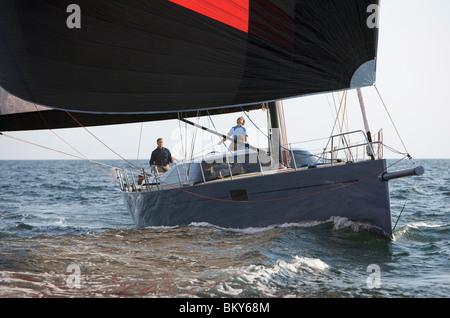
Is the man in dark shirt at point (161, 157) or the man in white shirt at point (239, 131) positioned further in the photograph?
the man in dark shirt at point (161, 157)

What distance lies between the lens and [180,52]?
23.7 feet

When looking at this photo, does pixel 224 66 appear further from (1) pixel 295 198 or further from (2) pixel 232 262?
(2) pixel 232 262

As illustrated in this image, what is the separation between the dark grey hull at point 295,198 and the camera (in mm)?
7664

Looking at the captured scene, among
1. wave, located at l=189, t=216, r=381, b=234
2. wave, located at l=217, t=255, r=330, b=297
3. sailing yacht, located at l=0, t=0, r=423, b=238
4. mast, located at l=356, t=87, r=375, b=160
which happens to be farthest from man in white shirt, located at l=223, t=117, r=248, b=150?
wave, located at l=217, t=255, r=330, b=297

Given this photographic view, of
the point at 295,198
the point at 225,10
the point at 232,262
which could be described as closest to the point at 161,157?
the point at 295,198

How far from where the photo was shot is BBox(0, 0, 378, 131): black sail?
677 centimetres

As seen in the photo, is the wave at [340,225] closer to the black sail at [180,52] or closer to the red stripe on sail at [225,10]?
the black sail at [180,52]

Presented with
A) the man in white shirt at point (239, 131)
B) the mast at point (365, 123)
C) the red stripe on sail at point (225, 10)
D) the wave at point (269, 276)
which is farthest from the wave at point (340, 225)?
the red stripe on sail at point (225, 10)

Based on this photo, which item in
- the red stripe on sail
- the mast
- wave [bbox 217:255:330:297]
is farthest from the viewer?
the mast

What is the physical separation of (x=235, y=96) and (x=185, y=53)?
3.57 feet

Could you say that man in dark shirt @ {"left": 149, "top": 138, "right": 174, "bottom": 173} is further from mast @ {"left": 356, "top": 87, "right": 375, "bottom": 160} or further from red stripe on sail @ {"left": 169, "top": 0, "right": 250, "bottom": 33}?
mast @ {"left": 356, "top": 87, "right": 375, "bottom": 160}

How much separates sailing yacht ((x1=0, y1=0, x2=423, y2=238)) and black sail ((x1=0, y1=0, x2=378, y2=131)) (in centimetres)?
2

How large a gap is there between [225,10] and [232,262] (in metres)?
3.93

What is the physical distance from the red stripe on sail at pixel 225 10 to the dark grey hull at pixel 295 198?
277cm
